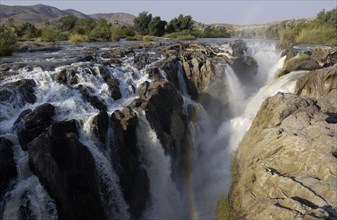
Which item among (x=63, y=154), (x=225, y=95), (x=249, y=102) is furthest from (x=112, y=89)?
(x=249, y=102)

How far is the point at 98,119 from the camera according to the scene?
51.6ft

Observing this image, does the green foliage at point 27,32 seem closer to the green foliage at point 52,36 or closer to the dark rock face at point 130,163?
the green foliage at point 52,36

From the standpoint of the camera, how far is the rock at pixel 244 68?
106 feet

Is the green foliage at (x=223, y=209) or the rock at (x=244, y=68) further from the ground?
the rock at (x=244, y=68)

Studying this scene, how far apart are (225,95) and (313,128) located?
14.1 m

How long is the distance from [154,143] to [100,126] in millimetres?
3606

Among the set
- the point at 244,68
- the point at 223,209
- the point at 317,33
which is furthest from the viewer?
the point at 317,33

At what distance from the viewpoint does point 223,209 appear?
53.7 ft

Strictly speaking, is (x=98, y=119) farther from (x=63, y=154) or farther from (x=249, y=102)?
(x=249, y=102)

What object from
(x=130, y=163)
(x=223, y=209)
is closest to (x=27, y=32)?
(x=130, y=163)

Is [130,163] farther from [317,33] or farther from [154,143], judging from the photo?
[317,33]

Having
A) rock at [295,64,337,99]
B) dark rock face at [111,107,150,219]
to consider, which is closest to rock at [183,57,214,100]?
rock at [295,64,337,99]

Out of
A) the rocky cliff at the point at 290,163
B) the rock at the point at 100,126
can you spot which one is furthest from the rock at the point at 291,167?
the rock at the point at 100,126

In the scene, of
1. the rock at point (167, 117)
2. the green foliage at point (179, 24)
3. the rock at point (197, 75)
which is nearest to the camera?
the rock at point (167, 117)
